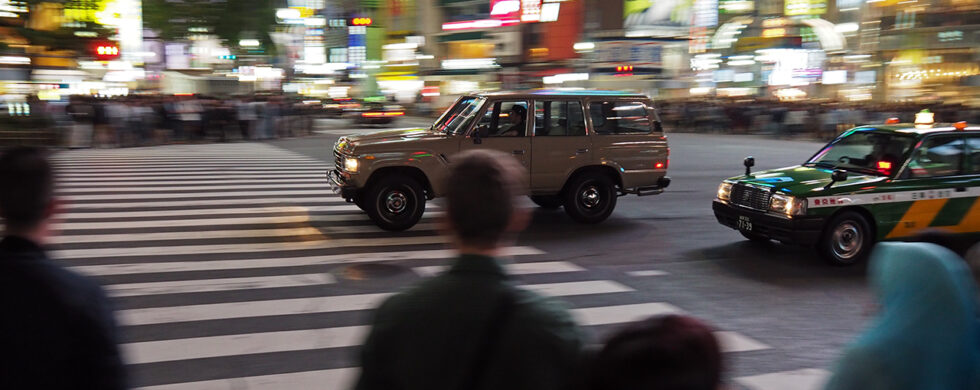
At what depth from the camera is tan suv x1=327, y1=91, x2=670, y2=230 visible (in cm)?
1087

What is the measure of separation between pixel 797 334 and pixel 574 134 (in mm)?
5686

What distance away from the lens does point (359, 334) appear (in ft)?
20.6

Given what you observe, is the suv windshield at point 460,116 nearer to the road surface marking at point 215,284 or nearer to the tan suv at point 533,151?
the tan suv at point 533,151

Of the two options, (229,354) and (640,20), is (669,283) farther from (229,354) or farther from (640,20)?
(640,20)

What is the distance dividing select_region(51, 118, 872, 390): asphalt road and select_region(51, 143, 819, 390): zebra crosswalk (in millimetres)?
23

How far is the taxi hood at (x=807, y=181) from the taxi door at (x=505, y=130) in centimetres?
295

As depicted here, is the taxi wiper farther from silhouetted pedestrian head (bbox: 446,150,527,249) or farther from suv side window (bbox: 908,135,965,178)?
silhouetted pedestrian head (bbox: 446,150,527,249)

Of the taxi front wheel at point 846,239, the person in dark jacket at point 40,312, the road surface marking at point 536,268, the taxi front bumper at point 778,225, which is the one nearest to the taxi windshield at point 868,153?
the taxi front wheel at point 846,239

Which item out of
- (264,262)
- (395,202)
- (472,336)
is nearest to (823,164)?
(395,202)

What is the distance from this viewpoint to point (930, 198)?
9.02m

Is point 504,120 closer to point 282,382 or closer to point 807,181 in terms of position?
point 807,181

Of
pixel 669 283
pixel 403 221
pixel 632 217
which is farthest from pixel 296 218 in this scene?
pixel 669 283

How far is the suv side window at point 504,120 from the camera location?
11.3 meters

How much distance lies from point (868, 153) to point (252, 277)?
7.18 m
